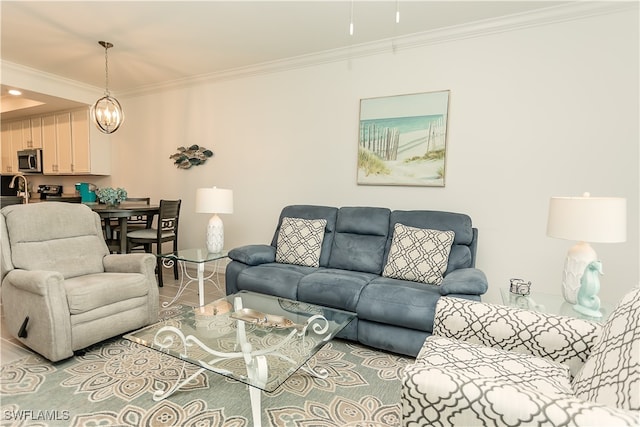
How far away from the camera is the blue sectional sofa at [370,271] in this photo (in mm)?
2252

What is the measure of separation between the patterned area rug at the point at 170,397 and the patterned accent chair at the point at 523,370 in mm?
587

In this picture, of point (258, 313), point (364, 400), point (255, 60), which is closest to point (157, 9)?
point (255, 60)

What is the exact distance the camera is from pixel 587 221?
178 centimetres

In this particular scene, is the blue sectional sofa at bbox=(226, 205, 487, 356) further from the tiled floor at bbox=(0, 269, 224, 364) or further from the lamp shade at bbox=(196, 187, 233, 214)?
the tiled floor at bbox=(0, 269, 224, 364)

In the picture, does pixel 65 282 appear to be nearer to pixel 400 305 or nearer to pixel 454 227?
pixel 400 305

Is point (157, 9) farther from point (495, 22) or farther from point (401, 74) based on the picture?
point (495, 22)

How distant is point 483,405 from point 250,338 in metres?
1.23

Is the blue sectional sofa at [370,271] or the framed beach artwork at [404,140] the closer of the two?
the blue sectional sofa at [370,271]

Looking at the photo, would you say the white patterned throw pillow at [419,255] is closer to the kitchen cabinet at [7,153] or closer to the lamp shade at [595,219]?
the lamp shade at [595,219]

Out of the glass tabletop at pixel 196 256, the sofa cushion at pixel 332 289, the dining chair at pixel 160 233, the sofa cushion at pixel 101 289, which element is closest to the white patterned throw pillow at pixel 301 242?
the sofa cushion at pixel 332 289

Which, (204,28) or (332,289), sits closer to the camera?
(332,289)

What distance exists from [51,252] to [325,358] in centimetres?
211

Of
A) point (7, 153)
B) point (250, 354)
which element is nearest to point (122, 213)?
point (250, 354)

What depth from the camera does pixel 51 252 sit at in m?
2.53
